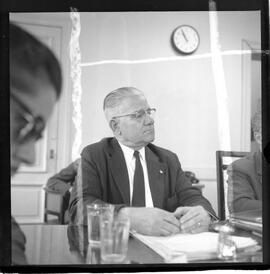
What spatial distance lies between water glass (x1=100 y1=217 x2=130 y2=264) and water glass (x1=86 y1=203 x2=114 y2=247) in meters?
0.01

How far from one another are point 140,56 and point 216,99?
9.3 inches

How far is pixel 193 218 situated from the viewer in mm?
1219

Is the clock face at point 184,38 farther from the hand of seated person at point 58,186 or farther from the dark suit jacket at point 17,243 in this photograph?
the dark suit jacket at point 17,243

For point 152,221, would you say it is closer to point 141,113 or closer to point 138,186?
point 138,186

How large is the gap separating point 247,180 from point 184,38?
0.42m

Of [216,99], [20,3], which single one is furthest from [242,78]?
[20,3]

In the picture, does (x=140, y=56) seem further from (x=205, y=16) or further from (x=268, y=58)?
(x=268, y=58)

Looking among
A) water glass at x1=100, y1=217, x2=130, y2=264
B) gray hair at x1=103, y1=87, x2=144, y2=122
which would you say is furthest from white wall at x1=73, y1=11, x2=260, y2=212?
water glass at x1=100, y1=217, x2=130, y2=264

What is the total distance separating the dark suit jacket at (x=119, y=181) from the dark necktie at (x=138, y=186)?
19 millimetres

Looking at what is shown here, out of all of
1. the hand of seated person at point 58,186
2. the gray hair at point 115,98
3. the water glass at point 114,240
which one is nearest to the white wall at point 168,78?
the gray hair at point 115,98

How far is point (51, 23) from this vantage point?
1.22 meters

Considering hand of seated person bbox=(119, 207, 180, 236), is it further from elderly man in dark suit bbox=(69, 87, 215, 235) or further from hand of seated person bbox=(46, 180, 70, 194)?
hand of seated person bbox=(46, 180, 70, 194)

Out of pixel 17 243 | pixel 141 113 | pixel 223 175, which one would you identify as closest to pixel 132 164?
pixel 141 113

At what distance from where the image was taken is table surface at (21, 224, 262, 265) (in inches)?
46.4
